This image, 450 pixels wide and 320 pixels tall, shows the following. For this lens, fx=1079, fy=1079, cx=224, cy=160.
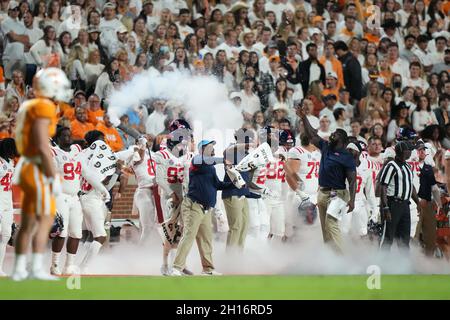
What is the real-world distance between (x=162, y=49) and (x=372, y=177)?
455cm

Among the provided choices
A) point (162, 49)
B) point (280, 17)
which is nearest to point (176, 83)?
point (162, 49)

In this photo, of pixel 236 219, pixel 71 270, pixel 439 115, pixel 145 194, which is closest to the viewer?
pixel 71 270

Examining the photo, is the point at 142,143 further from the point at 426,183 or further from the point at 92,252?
the point at 426,183

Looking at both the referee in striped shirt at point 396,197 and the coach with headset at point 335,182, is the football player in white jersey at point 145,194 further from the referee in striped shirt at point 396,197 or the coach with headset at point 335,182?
the referee in striped shirt at point 396,197

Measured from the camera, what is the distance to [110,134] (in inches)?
701

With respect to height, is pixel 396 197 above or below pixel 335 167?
below

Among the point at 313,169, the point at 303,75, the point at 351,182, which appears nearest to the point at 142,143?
the point at 351,182

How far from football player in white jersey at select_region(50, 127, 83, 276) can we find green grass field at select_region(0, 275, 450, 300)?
1110mm

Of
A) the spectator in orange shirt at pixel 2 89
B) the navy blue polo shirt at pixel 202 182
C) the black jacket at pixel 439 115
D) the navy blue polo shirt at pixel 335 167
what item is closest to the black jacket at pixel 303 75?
the black jacket at pixel 439 115

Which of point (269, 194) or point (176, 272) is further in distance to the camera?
point (269, 194)

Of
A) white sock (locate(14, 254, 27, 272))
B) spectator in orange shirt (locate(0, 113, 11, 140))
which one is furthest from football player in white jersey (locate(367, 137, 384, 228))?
white sock (locate(14, 254, 27, 272))

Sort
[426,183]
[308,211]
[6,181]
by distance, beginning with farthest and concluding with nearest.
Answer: [308,211], [426,183], [6,181]

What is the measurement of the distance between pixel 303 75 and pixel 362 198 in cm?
398

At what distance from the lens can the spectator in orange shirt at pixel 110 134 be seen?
1766 cm
